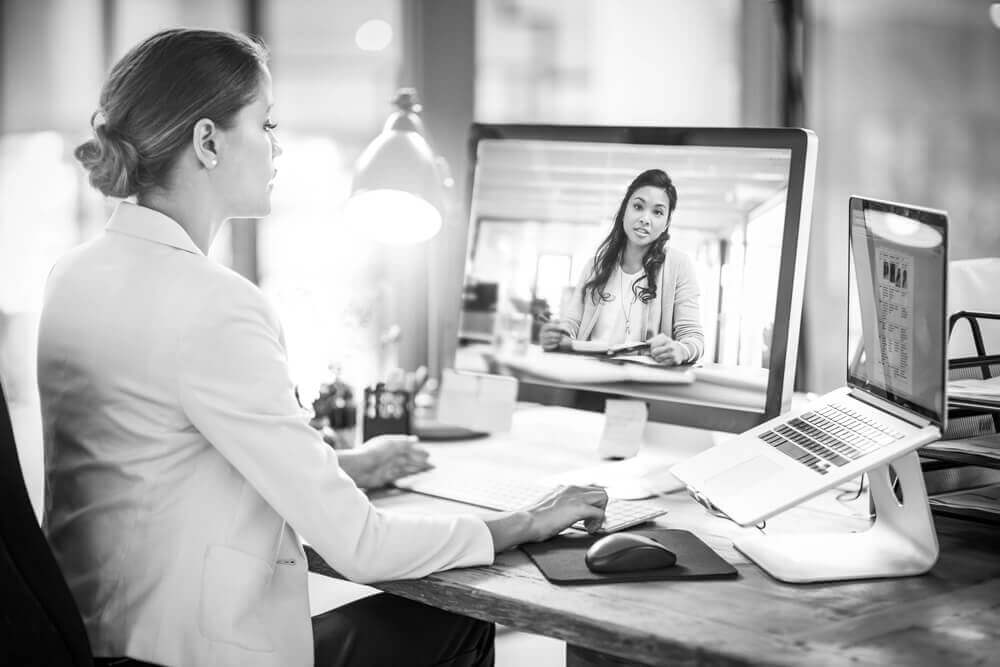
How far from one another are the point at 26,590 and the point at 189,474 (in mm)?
216

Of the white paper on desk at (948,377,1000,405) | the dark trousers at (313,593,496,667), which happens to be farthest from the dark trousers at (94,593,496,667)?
the white paper on desk at (948,377,1000,405)

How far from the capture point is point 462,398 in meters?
1.81

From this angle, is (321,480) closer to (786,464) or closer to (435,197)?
(786,464)

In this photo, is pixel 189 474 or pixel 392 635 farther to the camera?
pixel 392 635

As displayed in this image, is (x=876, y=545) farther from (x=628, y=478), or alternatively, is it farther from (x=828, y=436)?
(x=628, y=478)

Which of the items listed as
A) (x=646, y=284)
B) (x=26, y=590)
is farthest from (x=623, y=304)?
(x=26, y=590)

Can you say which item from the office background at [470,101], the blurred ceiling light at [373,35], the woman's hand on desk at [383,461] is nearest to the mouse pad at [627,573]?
the woman's hand on desk at [383,461]

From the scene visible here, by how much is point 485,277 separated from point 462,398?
222mm

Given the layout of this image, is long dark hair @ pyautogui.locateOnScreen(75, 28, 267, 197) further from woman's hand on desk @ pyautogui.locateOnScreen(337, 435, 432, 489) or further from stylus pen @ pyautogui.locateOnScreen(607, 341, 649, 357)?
stylus pen @ pyautogui.locateOnScreen(607, 341, 649, 357)

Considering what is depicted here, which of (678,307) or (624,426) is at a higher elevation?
(678,307)

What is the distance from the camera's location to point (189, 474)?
3.72 feet

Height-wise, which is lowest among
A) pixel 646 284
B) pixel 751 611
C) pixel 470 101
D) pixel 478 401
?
pixel 751 611

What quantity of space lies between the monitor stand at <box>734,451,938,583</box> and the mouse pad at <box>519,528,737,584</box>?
54mm

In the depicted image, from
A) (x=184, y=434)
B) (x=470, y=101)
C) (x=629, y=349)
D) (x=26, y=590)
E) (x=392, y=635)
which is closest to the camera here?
(x=26, y=590)
